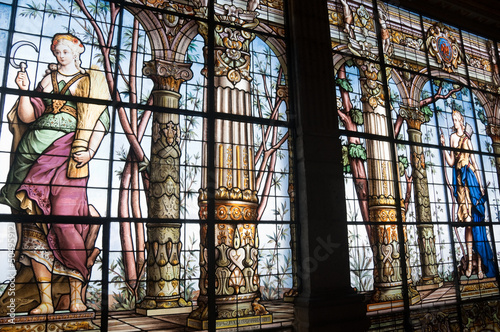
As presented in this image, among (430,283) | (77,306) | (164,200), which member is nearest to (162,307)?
(77,306)

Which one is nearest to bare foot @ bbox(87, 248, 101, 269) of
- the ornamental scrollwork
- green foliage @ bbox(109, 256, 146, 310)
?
green foliage @ bbox(109, 256, 146, 310)

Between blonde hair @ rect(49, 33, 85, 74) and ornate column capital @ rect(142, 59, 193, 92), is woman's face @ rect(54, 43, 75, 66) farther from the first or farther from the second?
ornate column capital @ rect(142, 59, 193, 92)

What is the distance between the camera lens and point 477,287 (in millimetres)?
6285

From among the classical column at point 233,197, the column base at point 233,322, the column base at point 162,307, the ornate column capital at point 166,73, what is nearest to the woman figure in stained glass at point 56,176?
the column base at point 162,307

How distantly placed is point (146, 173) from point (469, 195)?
18.1 feet

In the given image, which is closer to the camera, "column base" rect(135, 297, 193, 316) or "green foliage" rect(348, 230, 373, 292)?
"column base" rect(135, 297, 193, 316)

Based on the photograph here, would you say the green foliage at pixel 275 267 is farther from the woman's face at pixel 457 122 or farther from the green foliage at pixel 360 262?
the woman's face at pixel 457 122

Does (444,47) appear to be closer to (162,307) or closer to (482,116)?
(482,116)

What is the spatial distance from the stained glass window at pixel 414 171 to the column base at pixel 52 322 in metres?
3.34

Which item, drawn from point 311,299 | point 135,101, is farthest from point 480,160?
point 135,101

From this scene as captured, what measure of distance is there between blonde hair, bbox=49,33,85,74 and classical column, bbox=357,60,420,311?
4.02 m

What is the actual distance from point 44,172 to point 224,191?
77.3 inches

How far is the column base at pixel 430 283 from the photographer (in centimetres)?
568

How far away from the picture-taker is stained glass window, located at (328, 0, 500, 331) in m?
5.47
